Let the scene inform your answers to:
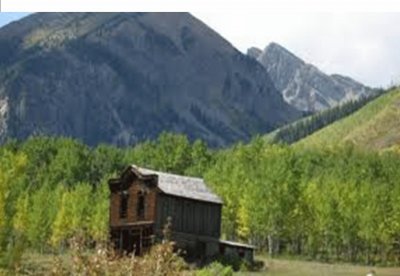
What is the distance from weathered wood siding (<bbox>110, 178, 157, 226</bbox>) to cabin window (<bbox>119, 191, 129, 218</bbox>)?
0.67ft

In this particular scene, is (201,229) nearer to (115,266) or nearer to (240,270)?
(240,270)

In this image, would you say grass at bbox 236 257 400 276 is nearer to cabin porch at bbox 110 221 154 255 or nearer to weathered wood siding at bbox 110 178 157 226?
cabin porch at bbox 110 221 154 255

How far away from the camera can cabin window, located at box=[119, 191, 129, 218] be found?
2918 inches

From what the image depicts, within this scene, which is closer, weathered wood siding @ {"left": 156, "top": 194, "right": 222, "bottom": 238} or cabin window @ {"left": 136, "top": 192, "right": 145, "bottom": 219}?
weathered wood siding @ {"left": 156, "top": 194, "right": 222, "bottom": 238}

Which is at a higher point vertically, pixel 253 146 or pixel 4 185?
pixel 253 146

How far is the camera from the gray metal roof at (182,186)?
71750 mm

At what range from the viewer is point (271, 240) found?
98562 millimetres

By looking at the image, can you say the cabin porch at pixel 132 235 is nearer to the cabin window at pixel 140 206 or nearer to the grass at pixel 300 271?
the cabin window at pixel 140 206

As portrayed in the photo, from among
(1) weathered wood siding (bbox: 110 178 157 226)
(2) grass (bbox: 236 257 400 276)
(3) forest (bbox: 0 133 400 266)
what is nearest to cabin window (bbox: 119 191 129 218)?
(1) weathered wood siding (bbox: 110 178 157 226)

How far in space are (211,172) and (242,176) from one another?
6.08 metres

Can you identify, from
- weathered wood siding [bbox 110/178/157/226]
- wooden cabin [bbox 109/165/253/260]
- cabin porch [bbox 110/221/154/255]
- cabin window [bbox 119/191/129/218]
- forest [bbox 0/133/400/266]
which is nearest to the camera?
weathered wood siding [bbox 110/178/157/226]

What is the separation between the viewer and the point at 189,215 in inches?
2872

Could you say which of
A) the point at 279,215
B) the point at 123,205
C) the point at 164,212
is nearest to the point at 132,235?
the point at 123,205

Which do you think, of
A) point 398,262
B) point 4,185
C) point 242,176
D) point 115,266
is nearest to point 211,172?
point 242,176
